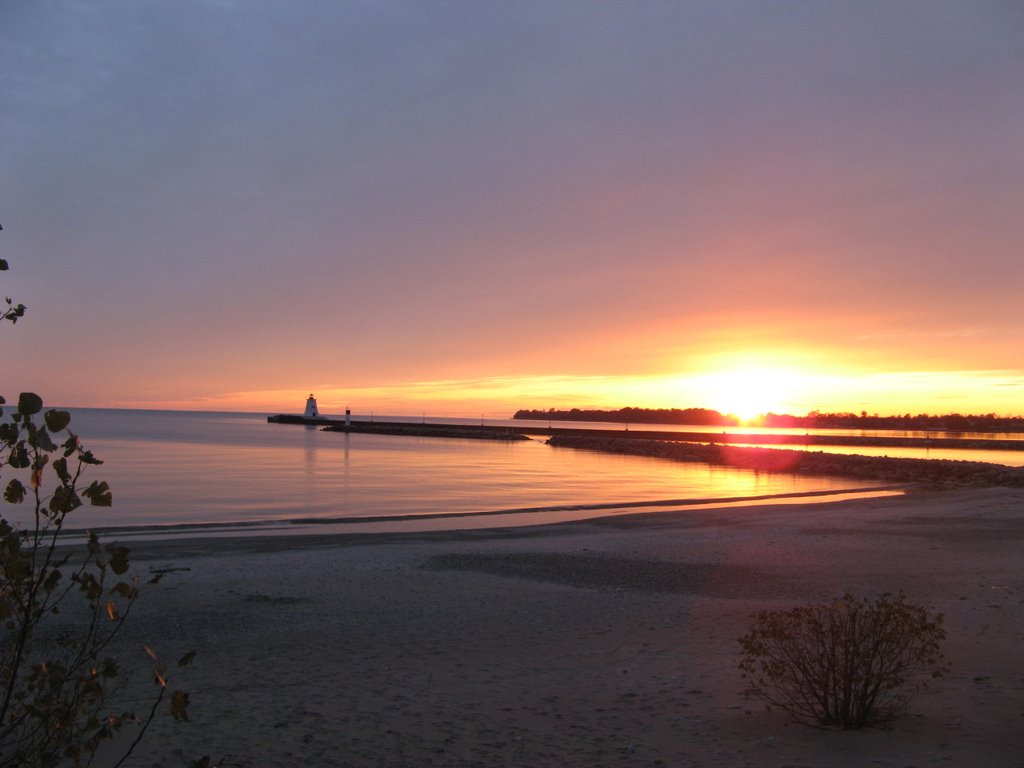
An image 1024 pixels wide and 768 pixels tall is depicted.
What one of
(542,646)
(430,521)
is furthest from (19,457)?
(430,521)

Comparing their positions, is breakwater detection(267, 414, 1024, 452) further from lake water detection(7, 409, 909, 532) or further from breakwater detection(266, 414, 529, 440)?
lake water detection(7, 409, 909, 532)

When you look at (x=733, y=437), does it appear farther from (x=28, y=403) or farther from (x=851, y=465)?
(x=28, y=403)

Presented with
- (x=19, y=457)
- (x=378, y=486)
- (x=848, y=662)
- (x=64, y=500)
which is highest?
(x=19, y=457)

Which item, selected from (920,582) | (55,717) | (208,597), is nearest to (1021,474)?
(920,582)

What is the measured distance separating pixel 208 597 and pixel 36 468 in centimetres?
878

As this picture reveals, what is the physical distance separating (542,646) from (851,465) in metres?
38.2

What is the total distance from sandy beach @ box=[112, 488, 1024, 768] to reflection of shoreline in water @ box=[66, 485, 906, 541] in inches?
111

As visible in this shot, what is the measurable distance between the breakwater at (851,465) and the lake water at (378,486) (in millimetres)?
3071

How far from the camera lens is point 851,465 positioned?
4306 centimetres

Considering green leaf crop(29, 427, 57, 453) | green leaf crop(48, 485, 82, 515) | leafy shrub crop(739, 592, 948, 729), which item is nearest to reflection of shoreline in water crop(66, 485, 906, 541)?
→ leafy shrub crop(739, 592, 948, 729)

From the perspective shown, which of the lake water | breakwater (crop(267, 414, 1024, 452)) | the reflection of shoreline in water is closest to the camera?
the reflection of shoreline in water

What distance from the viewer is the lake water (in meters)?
23.5

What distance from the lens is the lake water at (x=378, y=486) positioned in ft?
76.9

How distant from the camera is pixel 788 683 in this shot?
6758 mm
